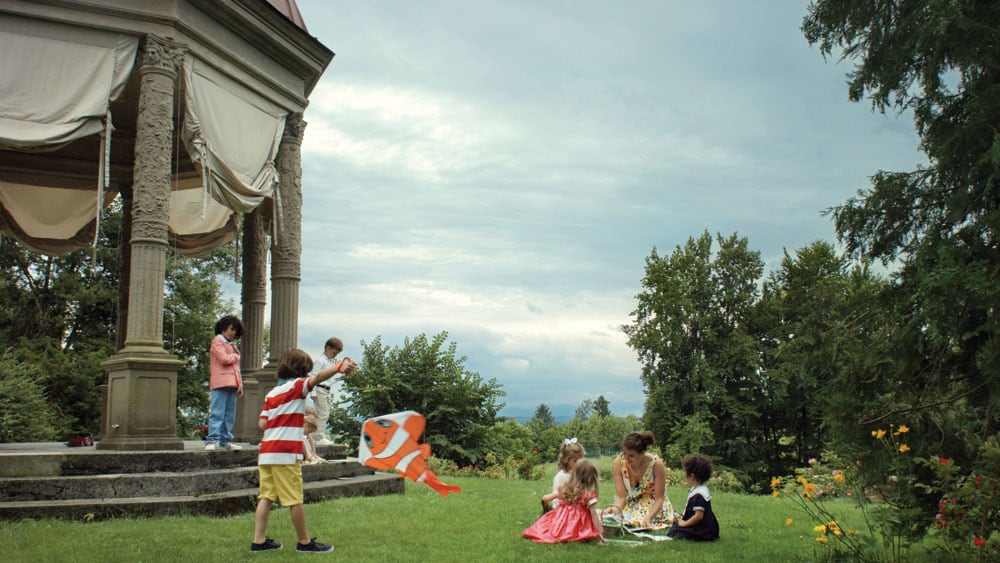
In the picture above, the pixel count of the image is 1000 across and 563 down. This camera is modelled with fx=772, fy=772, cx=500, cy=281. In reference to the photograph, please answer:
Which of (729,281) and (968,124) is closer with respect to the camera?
(968,124)

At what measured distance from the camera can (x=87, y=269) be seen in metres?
32.3

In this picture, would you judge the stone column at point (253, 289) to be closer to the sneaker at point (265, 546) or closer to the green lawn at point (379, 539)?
the green lawn at point (379, 539)

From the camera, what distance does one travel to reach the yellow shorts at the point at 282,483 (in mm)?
6516

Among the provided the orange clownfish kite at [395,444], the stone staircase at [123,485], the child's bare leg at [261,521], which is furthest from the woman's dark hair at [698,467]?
the stone staircase at [123,485]

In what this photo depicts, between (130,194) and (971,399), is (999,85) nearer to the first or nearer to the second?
(971,399)

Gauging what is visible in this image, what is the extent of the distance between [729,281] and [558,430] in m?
12.2

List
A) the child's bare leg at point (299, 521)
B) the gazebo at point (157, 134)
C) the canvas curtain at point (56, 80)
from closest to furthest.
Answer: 1. the child's bare leg at point (299, 521)
2. the gazebo at point (157, 134)
3. the canvas curtain at point (56, 80)

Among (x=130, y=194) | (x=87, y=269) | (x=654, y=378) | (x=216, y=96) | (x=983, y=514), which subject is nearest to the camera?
(x=983, y=514)

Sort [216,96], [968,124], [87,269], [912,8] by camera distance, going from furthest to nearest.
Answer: [87,269]
[216,96]
[912,8]
[968,124]

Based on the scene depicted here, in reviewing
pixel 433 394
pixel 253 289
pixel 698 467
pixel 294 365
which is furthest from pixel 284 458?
pixel 433 394

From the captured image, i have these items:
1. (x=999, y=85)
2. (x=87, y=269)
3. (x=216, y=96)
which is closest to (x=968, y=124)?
(x=999, y=85)

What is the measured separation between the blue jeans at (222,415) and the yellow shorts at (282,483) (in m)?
3.88

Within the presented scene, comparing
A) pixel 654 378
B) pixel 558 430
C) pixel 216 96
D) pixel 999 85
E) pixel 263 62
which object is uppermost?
pixel 263 62

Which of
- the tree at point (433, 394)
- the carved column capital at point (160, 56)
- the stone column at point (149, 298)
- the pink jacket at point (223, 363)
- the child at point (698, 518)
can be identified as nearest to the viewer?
the child at point (698, 518)
